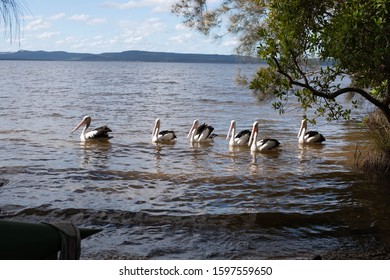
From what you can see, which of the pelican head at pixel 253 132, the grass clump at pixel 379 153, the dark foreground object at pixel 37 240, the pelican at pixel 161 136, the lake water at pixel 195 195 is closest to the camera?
the dark foreground object at pixel 37 240

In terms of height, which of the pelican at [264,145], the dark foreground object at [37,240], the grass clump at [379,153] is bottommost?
the pelican at [264,145]

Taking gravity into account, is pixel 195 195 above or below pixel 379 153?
below

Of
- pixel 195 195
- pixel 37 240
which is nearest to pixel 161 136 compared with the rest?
pixel 195 195

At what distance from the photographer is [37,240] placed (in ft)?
8.44

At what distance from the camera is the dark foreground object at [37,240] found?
2518 millimetres

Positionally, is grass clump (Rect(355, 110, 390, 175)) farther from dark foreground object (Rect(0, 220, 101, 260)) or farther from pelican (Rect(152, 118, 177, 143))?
dark foreground object (Rect(0, 220, 101, 260))

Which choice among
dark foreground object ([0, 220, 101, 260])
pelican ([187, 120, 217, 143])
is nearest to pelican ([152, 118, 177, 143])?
pelican ([187, 120, 217, 143])

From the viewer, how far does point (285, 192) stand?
441 inches

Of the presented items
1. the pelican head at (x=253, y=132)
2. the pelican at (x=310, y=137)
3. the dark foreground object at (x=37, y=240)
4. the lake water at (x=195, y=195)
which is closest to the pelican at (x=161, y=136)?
the lake water at (x=195, y=195)

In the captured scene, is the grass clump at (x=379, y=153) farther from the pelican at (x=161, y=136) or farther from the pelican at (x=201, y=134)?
the pelican at (x=161, y=136)

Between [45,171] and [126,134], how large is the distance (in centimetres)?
824

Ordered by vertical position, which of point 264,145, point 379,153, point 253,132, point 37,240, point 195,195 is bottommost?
point 195,195

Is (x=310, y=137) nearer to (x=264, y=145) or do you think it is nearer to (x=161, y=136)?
(x=264, y=145)

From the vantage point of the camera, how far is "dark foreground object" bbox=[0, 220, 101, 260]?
2.52 metres
